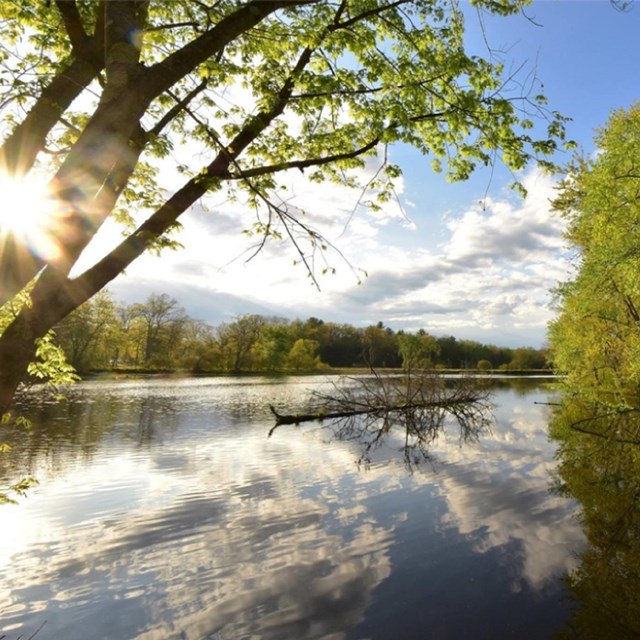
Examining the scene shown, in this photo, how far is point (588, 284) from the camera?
18.1 m

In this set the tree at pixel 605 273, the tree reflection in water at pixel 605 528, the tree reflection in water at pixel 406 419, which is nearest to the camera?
the tree reflection in water at pixel 605 528

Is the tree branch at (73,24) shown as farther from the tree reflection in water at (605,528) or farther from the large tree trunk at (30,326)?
the tree reflection in water at (605,528)

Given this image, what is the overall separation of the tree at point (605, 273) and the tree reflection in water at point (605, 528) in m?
4.12

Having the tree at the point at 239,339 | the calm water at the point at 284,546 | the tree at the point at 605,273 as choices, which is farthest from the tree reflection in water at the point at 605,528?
the tree at the point at 239,339

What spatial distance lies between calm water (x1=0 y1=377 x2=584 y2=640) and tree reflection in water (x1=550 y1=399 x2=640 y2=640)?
0.31 metres

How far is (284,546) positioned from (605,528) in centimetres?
638

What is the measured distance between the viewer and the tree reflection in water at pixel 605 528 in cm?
546

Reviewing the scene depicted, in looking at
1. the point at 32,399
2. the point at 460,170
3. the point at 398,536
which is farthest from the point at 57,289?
the point at 32,399

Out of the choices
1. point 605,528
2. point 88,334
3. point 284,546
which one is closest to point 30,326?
point 284,546

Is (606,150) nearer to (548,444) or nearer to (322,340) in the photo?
(548,444)

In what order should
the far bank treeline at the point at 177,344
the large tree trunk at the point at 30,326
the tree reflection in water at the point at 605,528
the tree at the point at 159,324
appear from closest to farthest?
the large tree trunk at the point at 30,326 < the tree reflection in water at the point at 605,528 < the far bank treeline at the point at 177,344 < the tree at the point at 159,324

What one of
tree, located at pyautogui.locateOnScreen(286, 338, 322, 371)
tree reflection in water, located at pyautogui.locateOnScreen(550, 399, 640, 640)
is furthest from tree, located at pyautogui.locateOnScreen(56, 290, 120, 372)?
tree reflection in water, located at pyautogui.locateOnScreen(550, 399, 640, 640)

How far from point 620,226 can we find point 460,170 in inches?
497

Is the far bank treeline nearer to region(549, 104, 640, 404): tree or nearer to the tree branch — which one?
region(549, 104, 640, 404): tree
